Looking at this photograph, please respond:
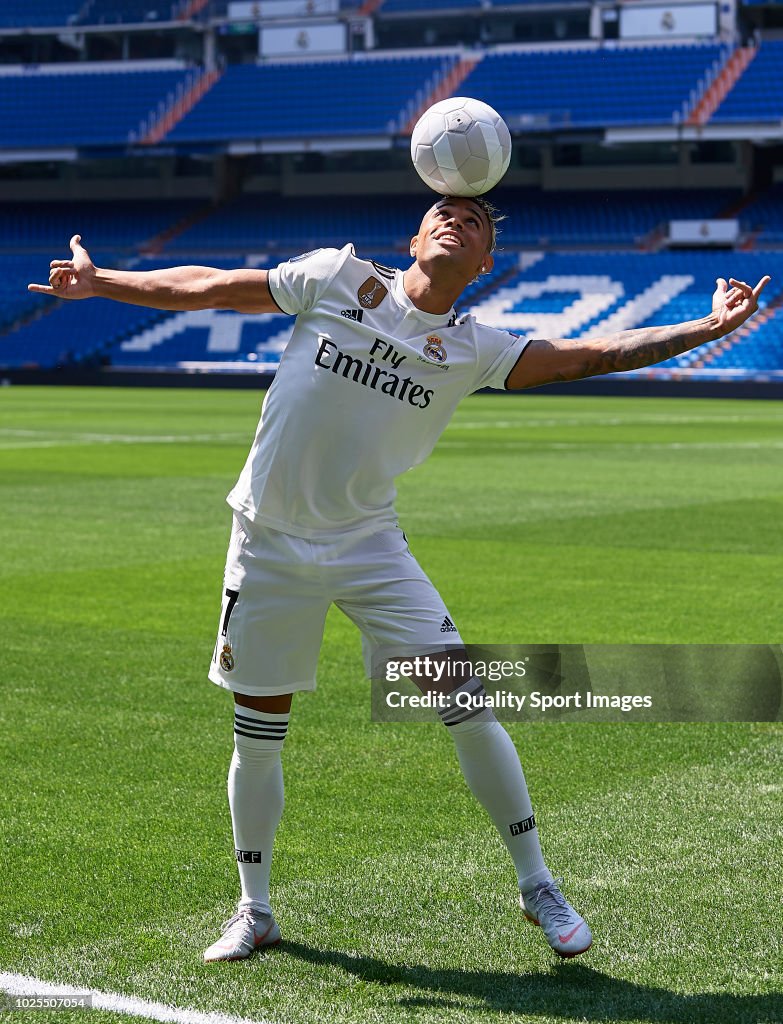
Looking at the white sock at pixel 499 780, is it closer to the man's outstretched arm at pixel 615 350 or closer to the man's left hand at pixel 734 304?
the man's outstretched arm at pixel 615 350

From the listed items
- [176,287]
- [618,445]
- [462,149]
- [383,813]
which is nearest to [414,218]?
[618,445]

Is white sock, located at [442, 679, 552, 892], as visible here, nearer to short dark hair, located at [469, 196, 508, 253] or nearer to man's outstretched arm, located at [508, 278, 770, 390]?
man's outstretched arm, located at [508, 278, 770, 390]

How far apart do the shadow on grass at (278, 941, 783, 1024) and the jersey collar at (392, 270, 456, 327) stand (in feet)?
5.58

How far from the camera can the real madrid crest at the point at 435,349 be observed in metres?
3.90

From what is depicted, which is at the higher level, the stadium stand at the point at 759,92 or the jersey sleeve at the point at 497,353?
the jersey sleeve at the point at 497,353

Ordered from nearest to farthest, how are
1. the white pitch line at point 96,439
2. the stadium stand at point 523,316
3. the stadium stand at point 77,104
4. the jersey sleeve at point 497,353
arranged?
the jersey sleeve at point 497,353
the white pitch line at point 96,439
the stadium stand at point 523,316
the stadium stand at point 77,104

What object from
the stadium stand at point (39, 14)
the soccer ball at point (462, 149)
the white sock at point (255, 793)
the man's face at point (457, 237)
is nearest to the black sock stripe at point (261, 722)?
the white sock at point (255, 793)

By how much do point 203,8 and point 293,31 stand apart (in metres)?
3.95

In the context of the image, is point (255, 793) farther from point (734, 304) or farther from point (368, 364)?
point (734, 304)

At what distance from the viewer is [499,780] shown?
155 inches

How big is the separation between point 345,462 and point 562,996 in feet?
4.84

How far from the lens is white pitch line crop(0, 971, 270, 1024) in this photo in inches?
133

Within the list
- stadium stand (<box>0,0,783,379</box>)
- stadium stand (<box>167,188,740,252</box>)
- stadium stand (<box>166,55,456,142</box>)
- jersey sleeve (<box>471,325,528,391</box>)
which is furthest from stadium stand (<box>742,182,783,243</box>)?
jersey sleeve (<box>471,325,528,391</box>)

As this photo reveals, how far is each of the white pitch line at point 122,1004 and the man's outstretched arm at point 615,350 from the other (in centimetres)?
182
